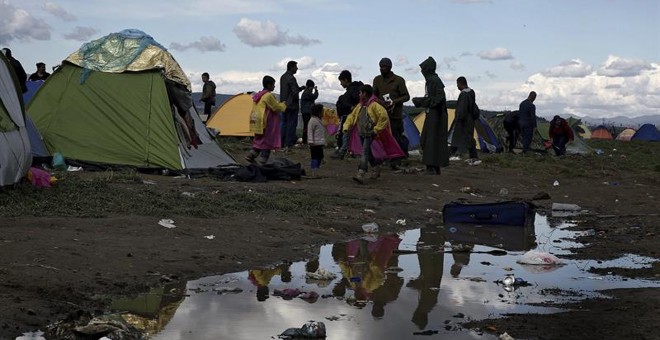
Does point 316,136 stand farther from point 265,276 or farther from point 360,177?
point 265,276

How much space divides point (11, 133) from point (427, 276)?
5518 mm

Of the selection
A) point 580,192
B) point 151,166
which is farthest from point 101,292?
point 580,192

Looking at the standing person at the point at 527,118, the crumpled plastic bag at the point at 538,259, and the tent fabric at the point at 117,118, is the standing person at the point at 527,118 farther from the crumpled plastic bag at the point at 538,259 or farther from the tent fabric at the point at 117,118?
the crumpled plastic bag at the point at 538,259

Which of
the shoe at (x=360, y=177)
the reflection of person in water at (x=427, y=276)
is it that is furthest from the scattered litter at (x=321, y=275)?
the shoe at (x=360, y=177)

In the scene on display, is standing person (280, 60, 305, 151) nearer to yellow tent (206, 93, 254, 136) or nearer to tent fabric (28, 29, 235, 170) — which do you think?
yellow tent (206, 93, 254, 136)

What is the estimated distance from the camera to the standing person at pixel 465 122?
19859 mm

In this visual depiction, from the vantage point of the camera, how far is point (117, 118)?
15.2 meters

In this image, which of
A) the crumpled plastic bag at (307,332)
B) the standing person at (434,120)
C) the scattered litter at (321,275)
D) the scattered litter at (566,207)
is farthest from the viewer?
the standing person at (434,120)

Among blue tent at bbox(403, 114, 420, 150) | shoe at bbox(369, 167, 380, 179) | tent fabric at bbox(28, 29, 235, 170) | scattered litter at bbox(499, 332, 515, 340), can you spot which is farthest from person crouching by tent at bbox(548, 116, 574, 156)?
scattered litter at bbox(499, 332, 515, 340)

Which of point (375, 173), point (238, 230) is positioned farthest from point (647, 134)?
point (238, 230)

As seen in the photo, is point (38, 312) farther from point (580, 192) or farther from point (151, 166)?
point (580, 192)

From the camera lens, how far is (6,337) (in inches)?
208

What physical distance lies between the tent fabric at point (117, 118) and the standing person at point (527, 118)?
1175cm

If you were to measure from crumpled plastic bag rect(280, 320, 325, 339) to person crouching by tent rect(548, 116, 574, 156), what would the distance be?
20.7m
